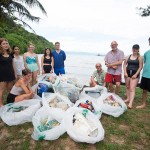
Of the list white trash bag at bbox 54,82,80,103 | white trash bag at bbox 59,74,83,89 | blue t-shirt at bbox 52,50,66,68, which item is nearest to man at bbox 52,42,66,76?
blue t-shirt at bbox 52,50,66,68

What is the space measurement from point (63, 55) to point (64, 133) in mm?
3636

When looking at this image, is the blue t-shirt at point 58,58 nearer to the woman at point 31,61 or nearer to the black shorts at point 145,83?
the woman at point 31,61

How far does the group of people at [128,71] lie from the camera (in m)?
5.39

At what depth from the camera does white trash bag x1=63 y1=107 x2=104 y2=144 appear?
3.61 meters

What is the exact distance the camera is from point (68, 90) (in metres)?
5.41

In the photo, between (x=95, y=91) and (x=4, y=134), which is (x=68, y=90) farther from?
(x=4, y=134)

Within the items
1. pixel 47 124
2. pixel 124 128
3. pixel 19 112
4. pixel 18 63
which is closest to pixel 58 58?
pixel 18 63

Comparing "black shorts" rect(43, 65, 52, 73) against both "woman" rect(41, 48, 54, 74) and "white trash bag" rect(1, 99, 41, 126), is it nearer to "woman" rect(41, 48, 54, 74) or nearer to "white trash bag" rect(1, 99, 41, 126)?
"woman" rect(41, 48, 54, 74)

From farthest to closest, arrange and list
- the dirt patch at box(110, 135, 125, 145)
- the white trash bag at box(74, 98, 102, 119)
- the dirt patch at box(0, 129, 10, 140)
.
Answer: the white trash bag at box(74, 98, 102, 119)
the dirt patch at box(0, 129, 10, 140)
the dirt patch at box(110, 135, 125, 145)

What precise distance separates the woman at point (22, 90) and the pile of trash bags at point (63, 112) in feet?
0.65

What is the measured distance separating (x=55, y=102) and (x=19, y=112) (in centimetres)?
80

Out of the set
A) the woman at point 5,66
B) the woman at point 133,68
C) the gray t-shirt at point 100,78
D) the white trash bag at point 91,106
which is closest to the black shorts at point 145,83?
the woman at point 133,68

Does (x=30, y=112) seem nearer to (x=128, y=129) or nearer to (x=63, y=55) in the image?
(x=128, y=129)

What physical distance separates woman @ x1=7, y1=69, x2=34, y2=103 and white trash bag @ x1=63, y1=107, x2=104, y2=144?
4.41 feet
